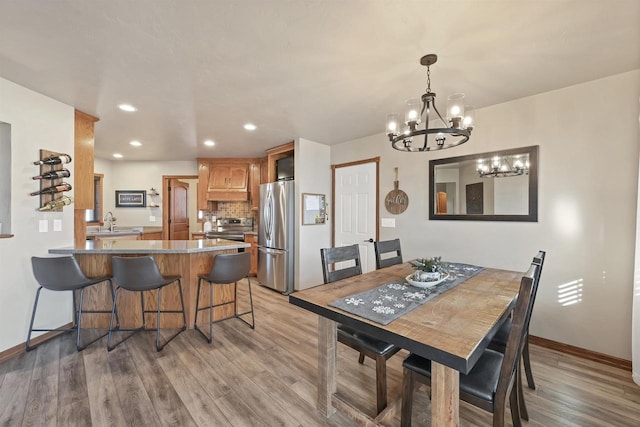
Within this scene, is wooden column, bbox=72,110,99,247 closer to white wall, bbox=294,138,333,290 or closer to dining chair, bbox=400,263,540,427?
white wall, bbox=294,138,333,290

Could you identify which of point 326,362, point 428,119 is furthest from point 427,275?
point 428,119

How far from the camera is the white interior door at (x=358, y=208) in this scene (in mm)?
3836

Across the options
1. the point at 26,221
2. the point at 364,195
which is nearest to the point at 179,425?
the point at 26,221

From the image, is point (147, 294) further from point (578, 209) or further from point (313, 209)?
point (578, 209)

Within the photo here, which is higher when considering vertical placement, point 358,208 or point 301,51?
point 301,51

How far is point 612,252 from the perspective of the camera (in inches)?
87.0

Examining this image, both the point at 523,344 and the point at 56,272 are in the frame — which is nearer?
the point at 523,344

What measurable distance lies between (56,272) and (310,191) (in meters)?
2.96

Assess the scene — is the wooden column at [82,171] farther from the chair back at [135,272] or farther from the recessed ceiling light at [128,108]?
the chair back at [135,272]

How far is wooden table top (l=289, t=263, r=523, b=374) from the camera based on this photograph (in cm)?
101

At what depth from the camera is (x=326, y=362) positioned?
163cm

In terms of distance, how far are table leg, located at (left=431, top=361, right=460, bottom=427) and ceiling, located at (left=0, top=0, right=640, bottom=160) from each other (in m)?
1.82

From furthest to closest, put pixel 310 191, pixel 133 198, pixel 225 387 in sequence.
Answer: pixel 133 198 < pixel 310 191 < pixel 225 387

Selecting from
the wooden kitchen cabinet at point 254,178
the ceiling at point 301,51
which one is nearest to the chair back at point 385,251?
the ceiling at point 301,51
